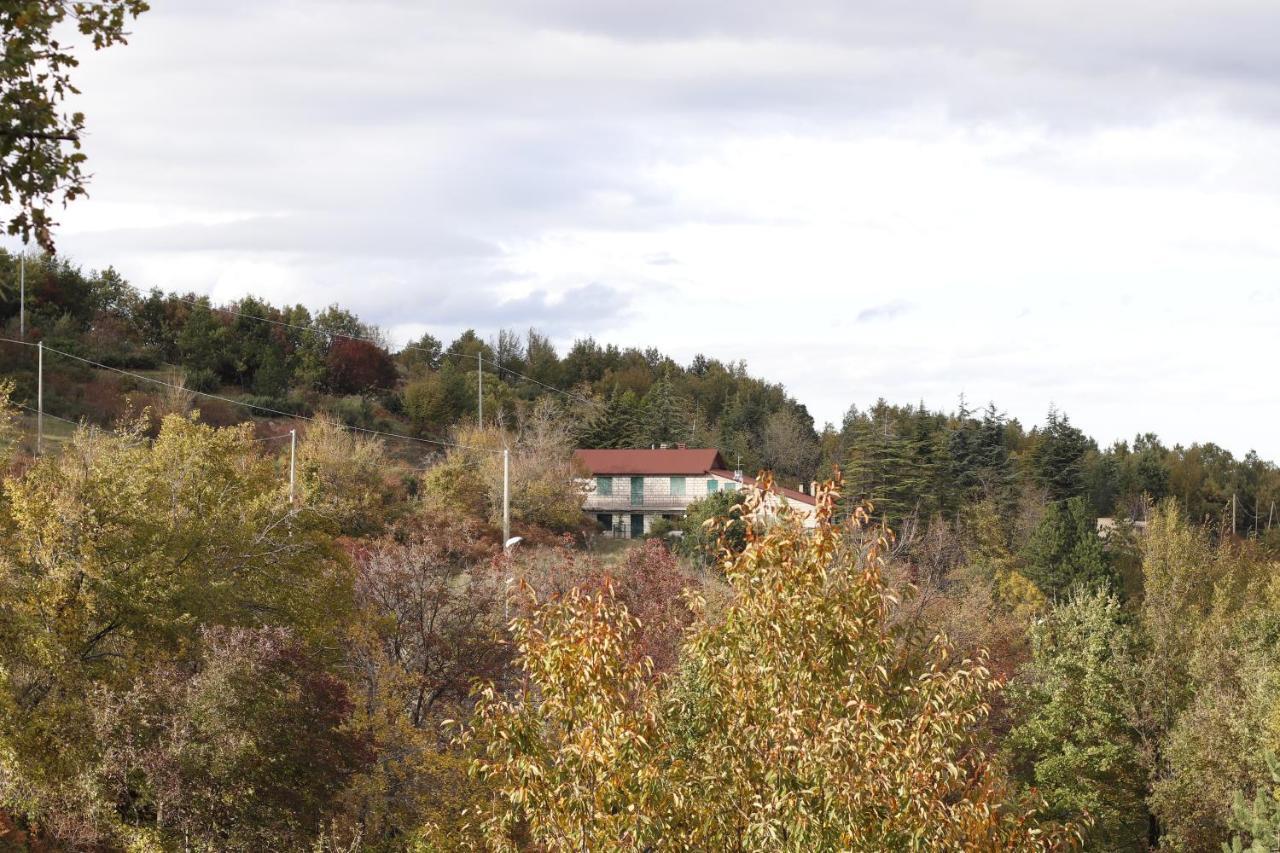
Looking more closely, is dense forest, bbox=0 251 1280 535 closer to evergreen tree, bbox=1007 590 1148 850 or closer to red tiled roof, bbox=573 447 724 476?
red tiled roof, bbox=573 447 724 476

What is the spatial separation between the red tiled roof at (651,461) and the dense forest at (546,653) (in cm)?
999

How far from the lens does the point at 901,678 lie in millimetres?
12711

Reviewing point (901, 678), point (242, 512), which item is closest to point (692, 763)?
point (901, 678)

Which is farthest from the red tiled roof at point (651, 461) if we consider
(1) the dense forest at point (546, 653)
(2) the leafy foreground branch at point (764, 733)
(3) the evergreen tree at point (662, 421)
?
(2) the leafy foreground branch at point (764, 733)

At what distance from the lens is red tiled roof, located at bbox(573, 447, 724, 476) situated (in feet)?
272

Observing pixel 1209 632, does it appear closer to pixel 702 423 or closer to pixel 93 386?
pixel 93 386

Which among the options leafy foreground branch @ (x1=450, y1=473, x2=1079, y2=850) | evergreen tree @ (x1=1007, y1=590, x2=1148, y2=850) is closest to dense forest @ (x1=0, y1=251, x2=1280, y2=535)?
evergreen tree @ (x1=1007, y1=590, x2=1148, y2=850)

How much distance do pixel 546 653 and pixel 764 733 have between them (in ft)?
6.34

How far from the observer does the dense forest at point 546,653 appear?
35.7 ft

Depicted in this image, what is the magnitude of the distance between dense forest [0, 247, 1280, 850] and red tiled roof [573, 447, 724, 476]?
9986 mm

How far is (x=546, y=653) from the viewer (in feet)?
36.4

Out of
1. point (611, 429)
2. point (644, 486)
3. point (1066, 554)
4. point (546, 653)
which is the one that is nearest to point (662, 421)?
point (611, 429)

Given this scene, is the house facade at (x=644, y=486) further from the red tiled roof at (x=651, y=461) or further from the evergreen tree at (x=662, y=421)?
the evergreen tree at (x=662, y=421)

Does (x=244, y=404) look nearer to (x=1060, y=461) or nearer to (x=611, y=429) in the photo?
(x=611, y=429)
